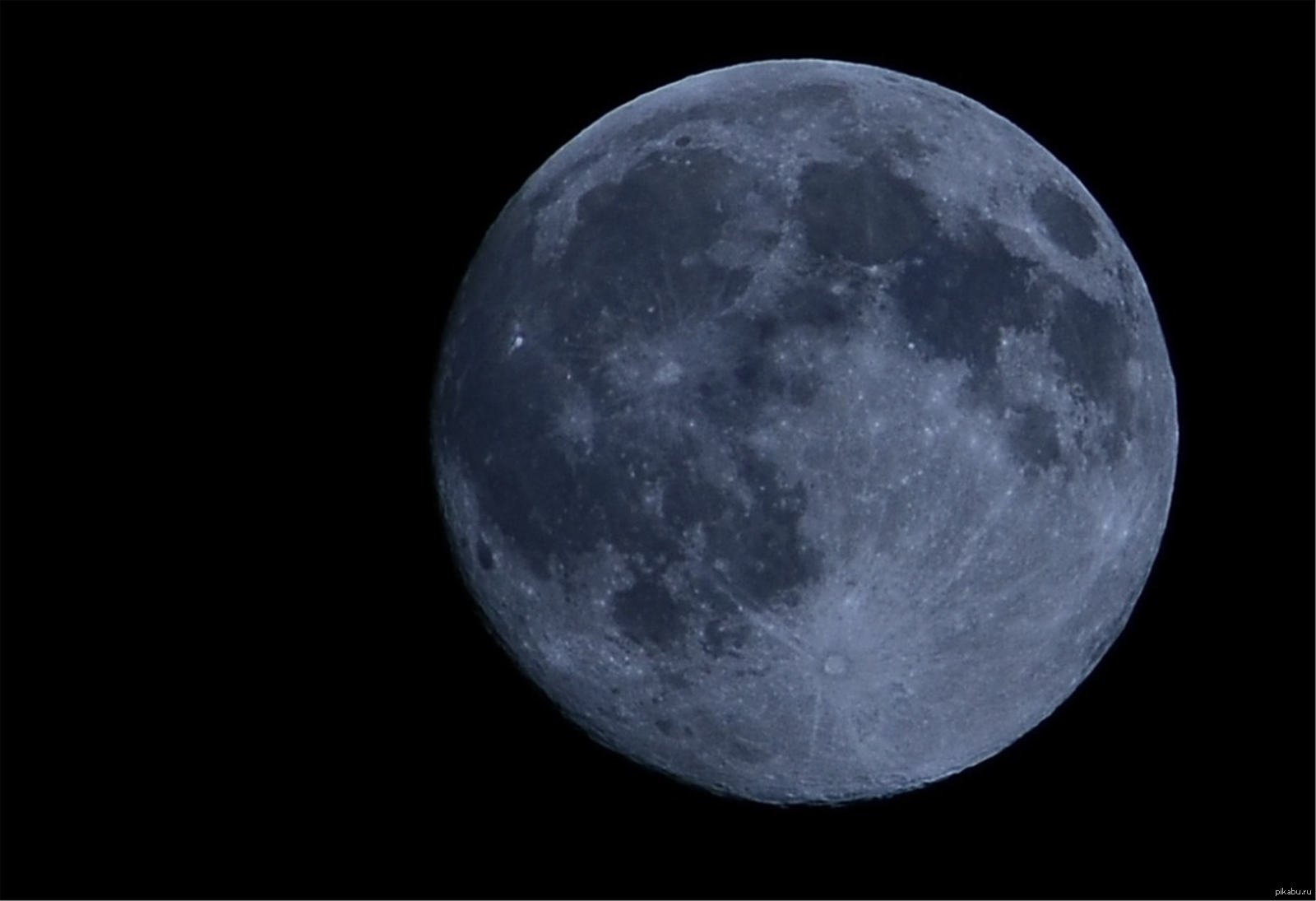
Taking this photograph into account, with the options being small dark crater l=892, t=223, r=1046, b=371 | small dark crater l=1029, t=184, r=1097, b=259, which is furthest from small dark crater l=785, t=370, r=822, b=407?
small dark crater l=1029, t=184, r=1097, b=259

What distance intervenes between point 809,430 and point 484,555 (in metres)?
1.23

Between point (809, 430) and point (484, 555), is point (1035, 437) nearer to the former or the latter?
point (809, 430)

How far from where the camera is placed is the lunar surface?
390cm

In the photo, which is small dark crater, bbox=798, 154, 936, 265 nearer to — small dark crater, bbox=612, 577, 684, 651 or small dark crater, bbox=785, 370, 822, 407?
small dark crater, bbox=785, 370, 822, 407

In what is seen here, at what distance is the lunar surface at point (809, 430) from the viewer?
12.8 feet

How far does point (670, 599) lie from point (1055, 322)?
142 cm

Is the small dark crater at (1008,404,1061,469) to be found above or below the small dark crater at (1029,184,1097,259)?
below

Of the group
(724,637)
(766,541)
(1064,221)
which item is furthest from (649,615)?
(1064,221)

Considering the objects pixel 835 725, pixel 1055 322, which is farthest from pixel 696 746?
pixel 1055 322

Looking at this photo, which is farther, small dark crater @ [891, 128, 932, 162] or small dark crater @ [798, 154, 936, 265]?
small dark crater @ [891, 128, 932, 162]

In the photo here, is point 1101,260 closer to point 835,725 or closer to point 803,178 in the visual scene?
point 803,178

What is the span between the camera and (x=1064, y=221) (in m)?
4.35

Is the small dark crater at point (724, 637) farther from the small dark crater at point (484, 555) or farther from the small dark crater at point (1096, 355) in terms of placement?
the small dark crater at point (1096, 355)

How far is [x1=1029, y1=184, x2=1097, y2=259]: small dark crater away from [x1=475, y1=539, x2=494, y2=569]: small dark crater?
2.03 metres
